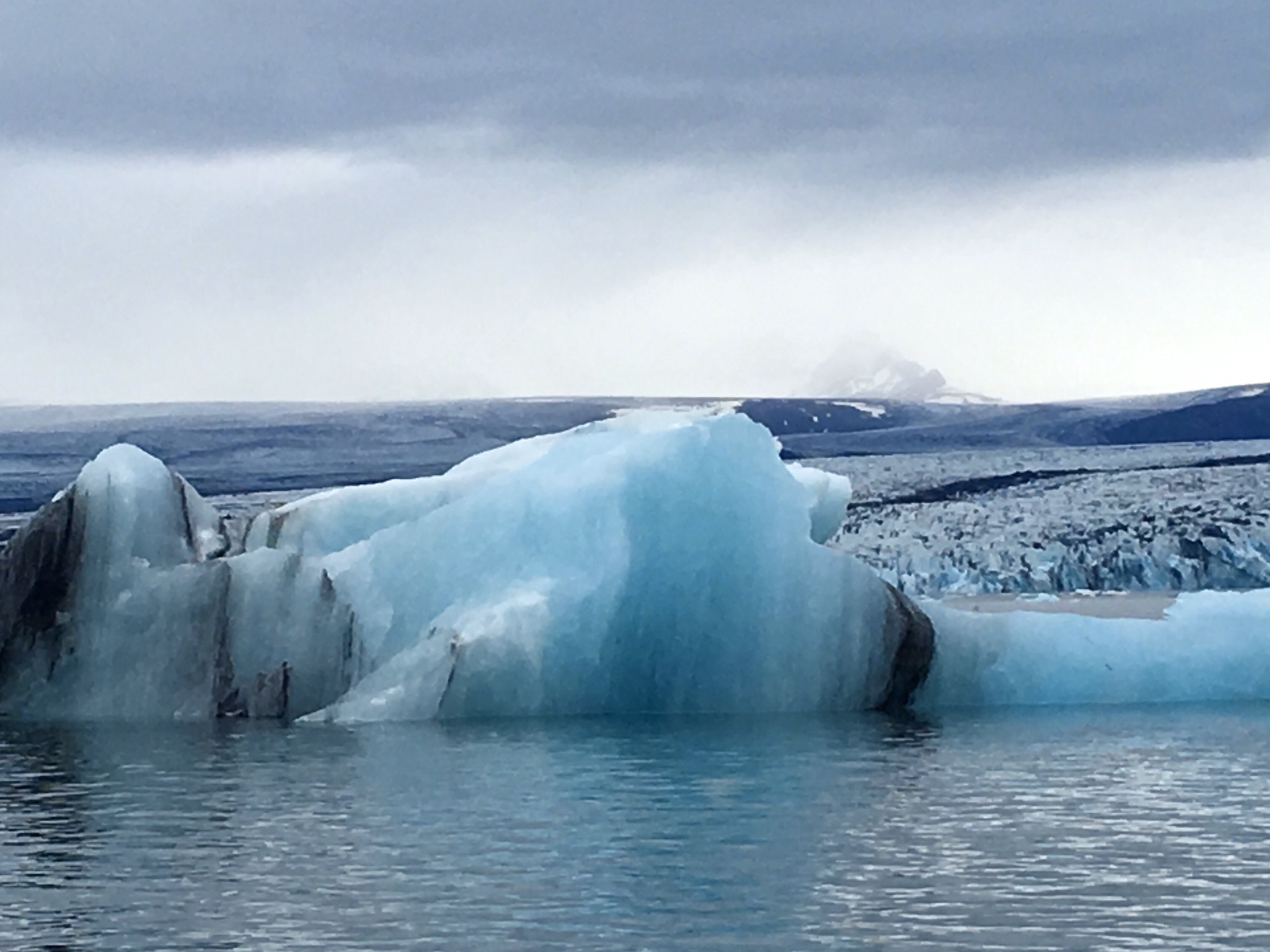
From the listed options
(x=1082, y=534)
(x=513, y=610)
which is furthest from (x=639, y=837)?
(x=1082, y=534)

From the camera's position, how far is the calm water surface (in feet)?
23.1

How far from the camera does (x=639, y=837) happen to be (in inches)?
351

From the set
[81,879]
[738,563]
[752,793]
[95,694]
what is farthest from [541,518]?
[81,879]

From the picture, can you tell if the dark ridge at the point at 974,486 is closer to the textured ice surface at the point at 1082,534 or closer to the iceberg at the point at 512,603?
the textured ice surface at the point at 1082,534

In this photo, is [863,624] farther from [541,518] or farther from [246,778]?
[246,778]

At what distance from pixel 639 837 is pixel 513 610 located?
4.55m

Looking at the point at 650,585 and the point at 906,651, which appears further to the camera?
the point at 906,651

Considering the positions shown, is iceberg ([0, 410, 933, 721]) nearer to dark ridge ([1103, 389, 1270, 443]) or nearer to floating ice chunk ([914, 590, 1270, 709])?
floating ice chunk ([914, 590, 1270, 709])

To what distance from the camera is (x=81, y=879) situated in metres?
7.98

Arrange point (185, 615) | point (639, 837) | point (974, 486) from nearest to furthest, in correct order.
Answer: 1. point (639, 837)
2. point (185, 615)
3. point (974, 486)

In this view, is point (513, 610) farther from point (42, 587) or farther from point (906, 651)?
point (42, 587)

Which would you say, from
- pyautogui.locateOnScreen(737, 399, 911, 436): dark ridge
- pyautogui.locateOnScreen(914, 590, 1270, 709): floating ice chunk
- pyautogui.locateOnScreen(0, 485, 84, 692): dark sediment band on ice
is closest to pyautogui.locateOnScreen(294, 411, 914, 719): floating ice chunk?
pyautogui.locateOnScreen(914, 590, 1270, 709): floating ice chunk

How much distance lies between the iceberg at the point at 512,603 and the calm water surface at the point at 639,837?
716 mm

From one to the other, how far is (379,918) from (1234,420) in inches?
1680
